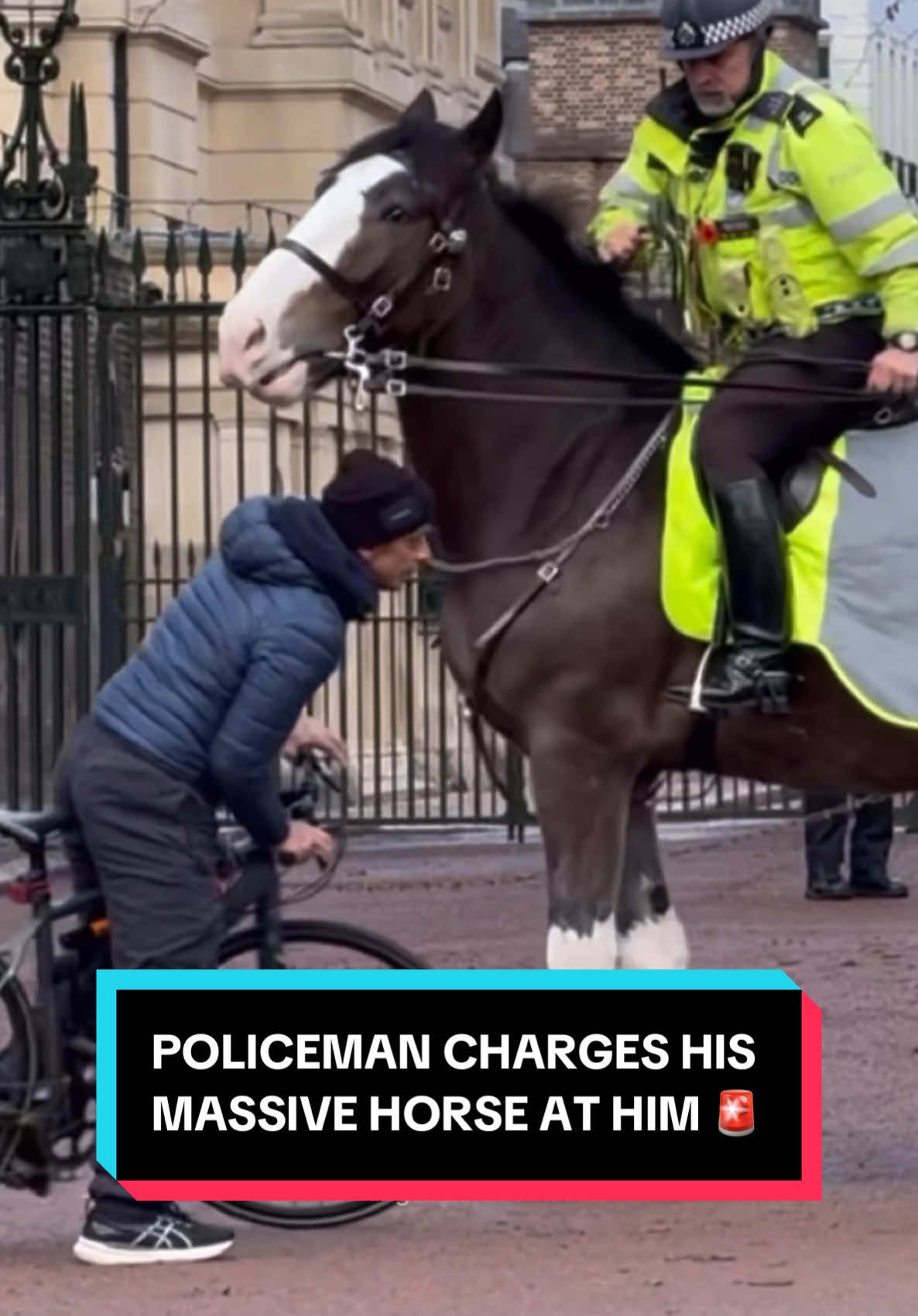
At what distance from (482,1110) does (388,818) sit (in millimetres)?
10731

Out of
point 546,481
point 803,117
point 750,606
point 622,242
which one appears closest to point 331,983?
point 750,606

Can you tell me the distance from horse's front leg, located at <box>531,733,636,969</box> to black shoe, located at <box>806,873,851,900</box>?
287 inches

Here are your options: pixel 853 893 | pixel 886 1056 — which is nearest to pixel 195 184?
pixel 853 893

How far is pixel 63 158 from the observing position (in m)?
25.4

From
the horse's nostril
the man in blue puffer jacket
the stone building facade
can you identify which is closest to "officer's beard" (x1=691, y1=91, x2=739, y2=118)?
the horse's nostril

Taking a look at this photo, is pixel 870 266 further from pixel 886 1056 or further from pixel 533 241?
pixel 886 1056

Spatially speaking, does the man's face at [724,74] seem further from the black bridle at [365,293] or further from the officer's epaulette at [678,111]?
the black bridle at [365,293]

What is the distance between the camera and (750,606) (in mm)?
8469

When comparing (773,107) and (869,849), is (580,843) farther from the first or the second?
(869,849)

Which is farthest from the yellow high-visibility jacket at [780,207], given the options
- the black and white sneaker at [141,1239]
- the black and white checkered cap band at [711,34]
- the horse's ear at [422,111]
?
the black and white sneaker at [141,1239]

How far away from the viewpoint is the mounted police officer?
8.39 meters

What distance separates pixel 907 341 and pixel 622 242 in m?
0.85

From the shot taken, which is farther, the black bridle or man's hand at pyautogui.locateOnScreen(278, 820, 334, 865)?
the black bridle

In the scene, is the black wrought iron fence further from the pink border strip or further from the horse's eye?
the pink border strip
